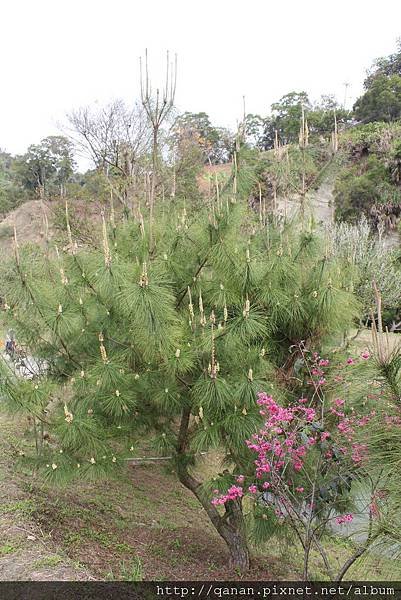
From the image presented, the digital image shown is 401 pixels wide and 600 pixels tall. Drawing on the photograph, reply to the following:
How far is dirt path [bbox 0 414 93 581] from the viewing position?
120 inches

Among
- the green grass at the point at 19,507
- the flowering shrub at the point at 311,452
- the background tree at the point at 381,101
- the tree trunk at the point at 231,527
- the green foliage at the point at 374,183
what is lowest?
the tree trunk at the point at 231,527

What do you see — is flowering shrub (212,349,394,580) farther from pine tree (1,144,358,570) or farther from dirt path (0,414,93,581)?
dirt path (0,414,93,581)

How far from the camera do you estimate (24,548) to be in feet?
Result: 11.0

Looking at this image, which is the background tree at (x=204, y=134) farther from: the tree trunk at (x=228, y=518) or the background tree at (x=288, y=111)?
the tree trunk at (x=228, y=518)

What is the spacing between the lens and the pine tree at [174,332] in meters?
3.03

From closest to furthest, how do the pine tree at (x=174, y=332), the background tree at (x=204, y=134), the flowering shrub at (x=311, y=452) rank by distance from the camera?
the flowering shrub at (x=311, y=452) → the pine tree at (x=174, y=332) → the background tree at (x=204, y=134)

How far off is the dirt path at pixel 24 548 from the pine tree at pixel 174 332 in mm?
547

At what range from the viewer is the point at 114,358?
3.21m

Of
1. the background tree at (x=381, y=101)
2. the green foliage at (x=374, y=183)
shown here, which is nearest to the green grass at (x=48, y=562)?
the green foliage at (x=374, y=183)

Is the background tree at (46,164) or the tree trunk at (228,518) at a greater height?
the background tree at (46,164)

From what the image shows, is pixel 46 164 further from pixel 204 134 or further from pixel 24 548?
pixel 24 548

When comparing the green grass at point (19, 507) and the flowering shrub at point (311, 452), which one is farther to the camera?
the green grass at point (19, 507)

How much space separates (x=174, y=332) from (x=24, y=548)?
1.93 meters

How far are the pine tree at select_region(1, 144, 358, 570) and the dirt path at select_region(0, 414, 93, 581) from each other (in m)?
Result: 0.55
